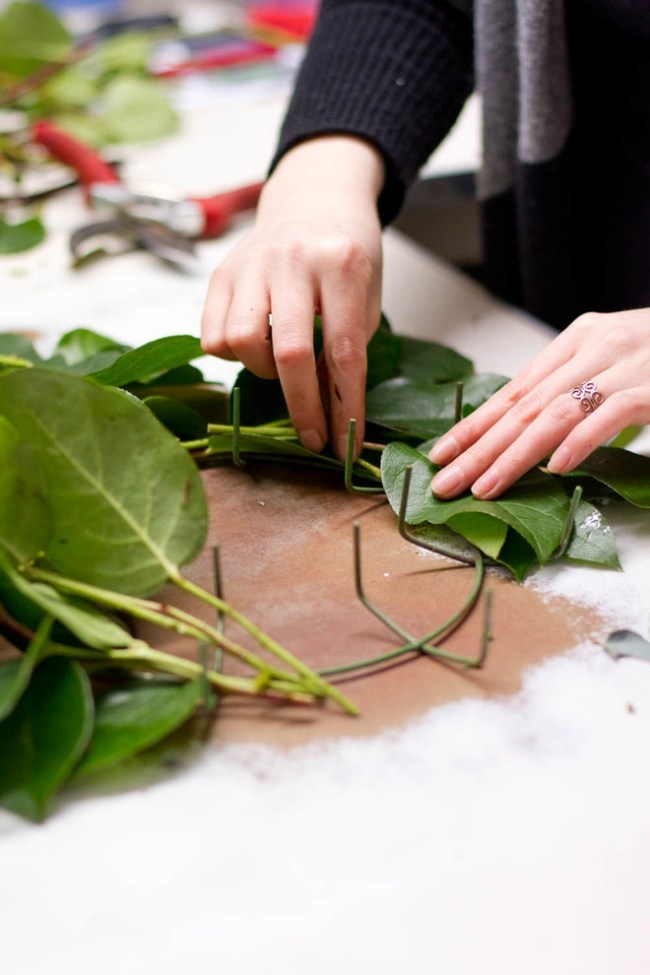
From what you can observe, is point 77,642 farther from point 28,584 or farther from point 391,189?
point 391,189

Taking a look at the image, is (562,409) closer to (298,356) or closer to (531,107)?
(298,356)

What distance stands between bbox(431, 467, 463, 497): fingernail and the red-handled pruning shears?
516 millimetres

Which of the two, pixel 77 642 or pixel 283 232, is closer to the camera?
pixel 77 642

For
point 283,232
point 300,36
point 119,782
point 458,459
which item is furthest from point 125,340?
point 300,36

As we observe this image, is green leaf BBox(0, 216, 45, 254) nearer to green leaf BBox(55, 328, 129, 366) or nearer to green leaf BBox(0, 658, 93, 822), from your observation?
green leaf BBox(55, 328, 129, 366)

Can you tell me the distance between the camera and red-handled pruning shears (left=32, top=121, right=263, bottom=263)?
987 mm

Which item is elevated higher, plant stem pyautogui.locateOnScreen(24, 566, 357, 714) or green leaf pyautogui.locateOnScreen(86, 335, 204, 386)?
green leaf pyautogui.locateOnScreen(86, 335, 204, 386)

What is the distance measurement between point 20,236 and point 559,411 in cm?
64

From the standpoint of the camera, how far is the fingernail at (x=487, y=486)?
54cm

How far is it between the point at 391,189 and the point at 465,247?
46cm

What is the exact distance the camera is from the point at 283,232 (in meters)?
0.65

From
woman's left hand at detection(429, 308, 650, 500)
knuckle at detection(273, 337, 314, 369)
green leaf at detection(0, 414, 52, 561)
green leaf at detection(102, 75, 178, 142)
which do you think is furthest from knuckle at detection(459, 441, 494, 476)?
green leaf at detection(102, 75, 178, 142)

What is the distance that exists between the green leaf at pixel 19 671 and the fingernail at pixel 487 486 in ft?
0.78

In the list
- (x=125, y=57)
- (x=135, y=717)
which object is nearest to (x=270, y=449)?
(x=135, y=717)
